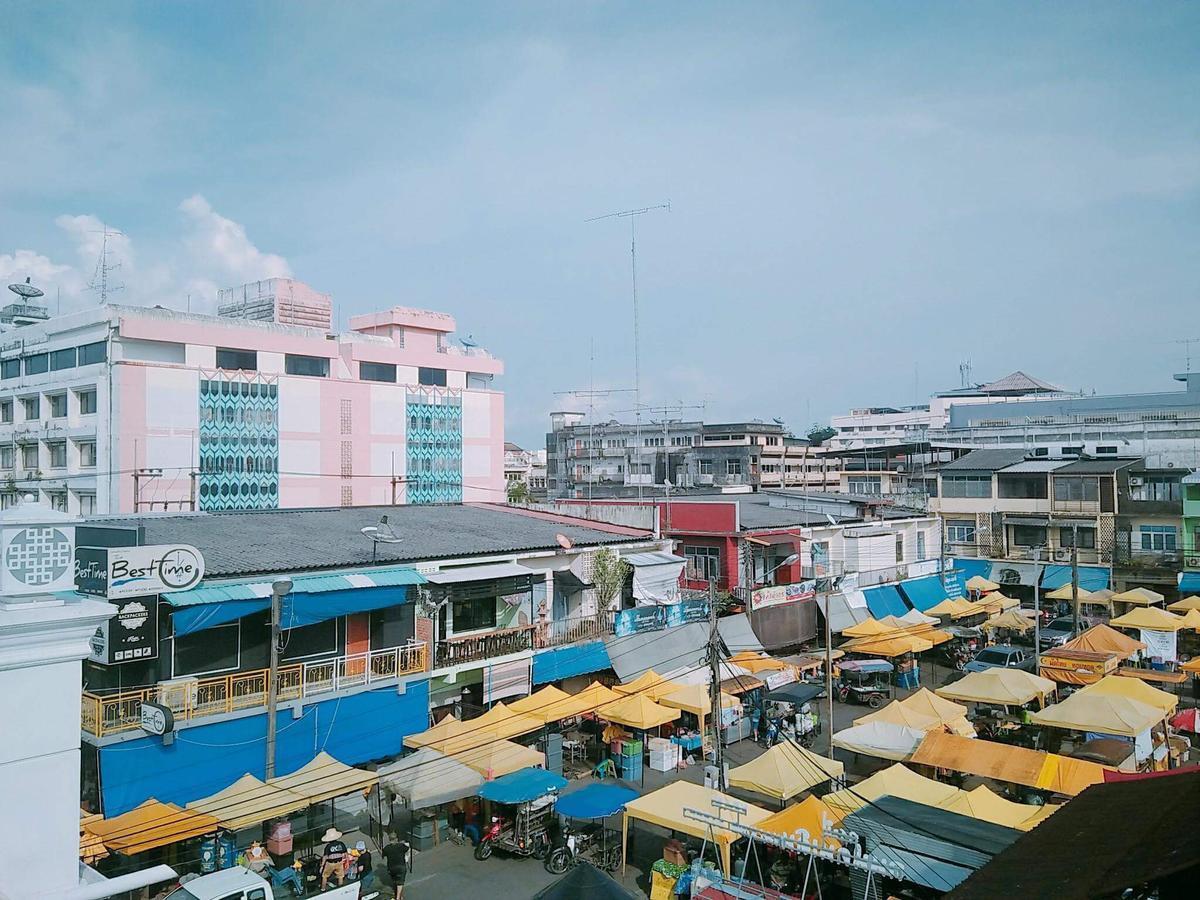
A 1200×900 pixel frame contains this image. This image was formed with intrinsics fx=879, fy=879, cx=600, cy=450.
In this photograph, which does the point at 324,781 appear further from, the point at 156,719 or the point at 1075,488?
the point at 1075,488

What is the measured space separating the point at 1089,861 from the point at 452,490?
167ft

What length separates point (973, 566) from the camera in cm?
4516

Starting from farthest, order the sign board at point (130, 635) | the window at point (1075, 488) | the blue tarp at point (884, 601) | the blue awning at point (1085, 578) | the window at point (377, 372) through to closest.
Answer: the window at point (377, 372) < the window at point (1075, 488) < the blue awning at point (1085, 578) < the blue tarp at point (884, 601) < the sign board at point (130, 635)

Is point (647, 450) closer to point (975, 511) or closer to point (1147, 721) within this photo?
point (975, 511)

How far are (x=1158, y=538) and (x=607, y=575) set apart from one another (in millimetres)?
29534

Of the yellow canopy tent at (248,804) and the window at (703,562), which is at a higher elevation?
the window at (703,562)

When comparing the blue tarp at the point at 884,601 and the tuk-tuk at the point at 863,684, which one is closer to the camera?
the tuk-tuk at the point at 863,684

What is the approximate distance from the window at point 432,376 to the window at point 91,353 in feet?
59.3

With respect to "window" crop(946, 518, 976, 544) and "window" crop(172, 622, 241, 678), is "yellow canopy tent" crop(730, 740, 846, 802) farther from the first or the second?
"window" crop(946, 518, 976, 544)

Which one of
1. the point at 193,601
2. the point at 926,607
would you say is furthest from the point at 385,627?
the point at 926,607

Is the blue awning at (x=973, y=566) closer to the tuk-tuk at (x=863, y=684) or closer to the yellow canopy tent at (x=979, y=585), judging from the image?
the yellow canopy tent at (x=979, y=585)

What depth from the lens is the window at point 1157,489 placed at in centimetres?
4169

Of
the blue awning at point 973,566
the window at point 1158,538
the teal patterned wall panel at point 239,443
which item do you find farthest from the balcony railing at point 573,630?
the window at point 1158,538

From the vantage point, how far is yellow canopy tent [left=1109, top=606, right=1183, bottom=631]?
30281 millimetres
